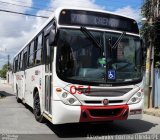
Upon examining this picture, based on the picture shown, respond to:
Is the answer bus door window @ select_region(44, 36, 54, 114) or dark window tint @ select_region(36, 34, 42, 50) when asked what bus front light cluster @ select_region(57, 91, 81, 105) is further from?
dark window tint @ select_region(36, 34, 42, 50)

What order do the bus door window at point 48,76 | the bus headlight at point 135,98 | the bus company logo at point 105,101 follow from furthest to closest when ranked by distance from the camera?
1. the bus door window at point 48,76
2. the bus headlight at point 135,98
3. the bus company logo at point 105,101

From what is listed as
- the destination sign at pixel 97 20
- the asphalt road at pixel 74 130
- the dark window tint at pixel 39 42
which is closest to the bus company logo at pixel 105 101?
the asphalt road at pixel 74 130

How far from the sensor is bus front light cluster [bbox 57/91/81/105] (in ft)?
26.1

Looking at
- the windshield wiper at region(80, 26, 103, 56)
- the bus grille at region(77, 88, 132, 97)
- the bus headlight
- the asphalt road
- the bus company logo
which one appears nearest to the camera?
the bus grille at region(77, 88, 132, 97)

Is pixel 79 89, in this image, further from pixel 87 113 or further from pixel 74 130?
pixel 74 130

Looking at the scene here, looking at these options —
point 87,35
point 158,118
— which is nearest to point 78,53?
point 87,35

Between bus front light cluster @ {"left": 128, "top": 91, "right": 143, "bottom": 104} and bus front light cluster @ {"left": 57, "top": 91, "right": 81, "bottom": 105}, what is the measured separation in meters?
1.47

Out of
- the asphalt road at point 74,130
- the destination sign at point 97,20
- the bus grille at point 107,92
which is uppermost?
the destination sign at point 97,20

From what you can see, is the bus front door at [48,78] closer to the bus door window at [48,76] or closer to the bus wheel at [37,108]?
the bus door window at [48,76]

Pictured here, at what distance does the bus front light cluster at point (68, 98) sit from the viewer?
26.1 ft

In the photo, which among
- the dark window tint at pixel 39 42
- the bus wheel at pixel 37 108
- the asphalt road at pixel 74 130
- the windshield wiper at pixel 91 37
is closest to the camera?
the windshield wiper at pixel 91 37

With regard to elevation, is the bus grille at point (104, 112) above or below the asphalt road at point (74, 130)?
above

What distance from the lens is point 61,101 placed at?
26.1 ft

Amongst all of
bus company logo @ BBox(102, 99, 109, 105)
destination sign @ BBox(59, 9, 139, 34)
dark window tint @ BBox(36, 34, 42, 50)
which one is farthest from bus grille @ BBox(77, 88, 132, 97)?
dark window tint @ BBox(36, 34, 42, 50)
